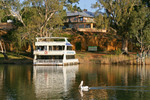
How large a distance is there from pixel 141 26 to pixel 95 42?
23.7m

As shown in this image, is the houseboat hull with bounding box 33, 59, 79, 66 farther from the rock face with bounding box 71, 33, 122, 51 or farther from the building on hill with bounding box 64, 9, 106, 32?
the building on hill with bounding box 64, 9, 106, 32

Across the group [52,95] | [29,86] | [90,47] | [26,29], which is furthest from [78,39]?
[52,95]

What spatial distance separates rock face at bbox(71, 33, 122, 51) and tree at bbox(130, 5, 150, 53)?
60.2 feet

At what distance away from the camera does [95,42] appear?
9050 cm

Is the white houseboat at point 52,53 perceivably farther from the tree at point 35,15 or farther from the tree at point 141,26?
the tree at point 141,26

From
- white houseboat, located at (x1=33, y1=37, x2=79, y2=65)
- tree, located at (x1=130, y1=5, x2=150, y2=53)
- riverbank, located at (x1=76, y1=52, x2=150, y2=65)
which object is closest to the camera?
white houseboat, located at (x1=33, y1=37, x2=79, y2=65)

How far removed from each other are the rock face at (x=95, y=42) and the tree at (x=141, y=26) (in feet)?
60.2

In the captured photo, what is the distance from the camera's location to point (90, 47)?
286 feet

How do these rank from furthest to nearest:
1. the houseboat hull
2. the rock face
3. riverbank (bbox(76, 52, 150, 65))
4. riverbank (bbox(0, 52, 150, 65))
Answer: the rock face
riverbank (bbox(0, 52, 150, 65))
riverbank (bbox(76, 52, 150, 65))
the houseboat hull

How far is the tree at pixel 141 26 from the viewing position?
68.6 meters

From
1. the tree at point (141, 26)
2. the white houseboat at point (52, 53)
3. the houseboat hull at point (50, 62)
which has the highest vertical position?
the tree at point (141, 26)

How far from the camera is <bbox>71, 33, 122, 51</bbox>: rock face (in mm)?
89125

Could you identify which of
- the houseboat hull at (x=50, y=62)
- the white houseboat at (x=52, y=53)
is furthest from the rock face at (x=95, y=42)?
the houseboat hull at (x=50, y=62)

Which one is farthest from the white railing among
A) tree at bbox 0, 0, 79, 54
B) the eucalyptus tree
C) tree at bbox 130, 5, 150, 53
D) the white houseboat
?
tree at bbox 130, 5, 150, 53
